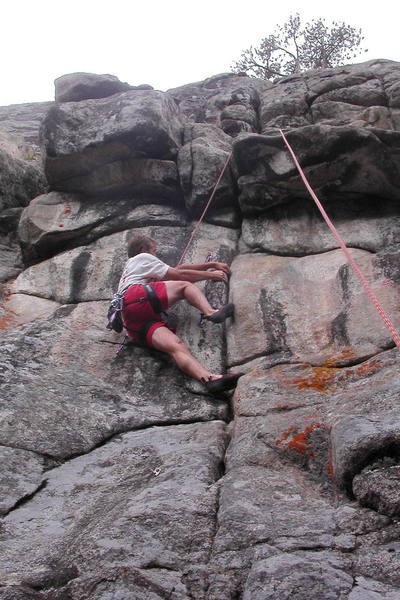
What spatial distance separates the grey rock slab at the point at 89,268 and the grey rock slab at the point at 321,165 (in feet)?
4.74

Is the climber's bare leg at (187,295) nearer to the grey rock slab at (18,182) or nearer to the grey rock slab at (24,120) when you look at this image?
the grey rock slab at (18,182)

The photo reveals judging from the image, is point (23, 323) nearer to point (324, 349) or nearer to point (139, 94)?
point (324, 349)

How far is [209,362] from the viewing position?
23.0 feet

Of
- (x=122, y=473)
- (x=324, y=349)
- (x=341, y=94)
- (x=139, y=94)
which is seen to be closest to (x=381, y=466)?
(x=122, y=473)

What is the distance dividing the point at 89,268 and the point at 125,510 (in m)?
5.20

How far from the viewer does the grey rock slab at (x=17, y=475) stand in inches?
183

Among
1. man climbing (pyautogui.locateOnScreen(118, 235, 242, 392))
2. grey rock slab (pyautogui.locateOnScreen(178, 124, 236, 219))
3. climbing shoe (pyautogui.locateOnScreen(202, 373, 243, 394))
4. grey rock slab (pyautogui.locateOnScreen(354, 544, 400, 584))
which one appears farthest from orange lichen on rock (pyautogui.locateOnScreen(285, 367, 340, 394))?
grey rock slab (pyautogui.locateOnScreen(178, 124, 236, 219))

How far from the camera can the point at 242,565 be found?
3.39 meters

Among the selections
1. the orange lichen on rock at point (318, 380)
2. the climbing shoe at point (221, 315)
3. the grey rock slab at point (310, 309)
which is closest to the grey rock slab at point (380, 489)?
the orange lichen on rock at point (318, 380)

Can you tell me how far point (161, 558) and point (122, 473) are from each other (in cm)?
148

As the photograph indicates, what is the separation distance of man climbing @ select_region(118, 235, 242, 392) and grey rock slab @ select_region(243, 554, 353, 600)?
3.09 m

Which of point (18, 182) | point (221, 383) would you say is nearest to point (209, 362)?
point (221, 383)

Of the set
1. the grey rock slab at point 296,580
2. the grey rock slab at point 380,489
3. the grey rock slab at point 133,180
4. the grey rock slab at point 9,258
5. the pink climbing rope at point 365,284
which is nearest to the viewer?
the grey rock slab at point 296,580

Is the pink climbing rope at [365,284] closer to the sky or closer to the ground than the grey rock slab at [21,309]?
closer to the sky
